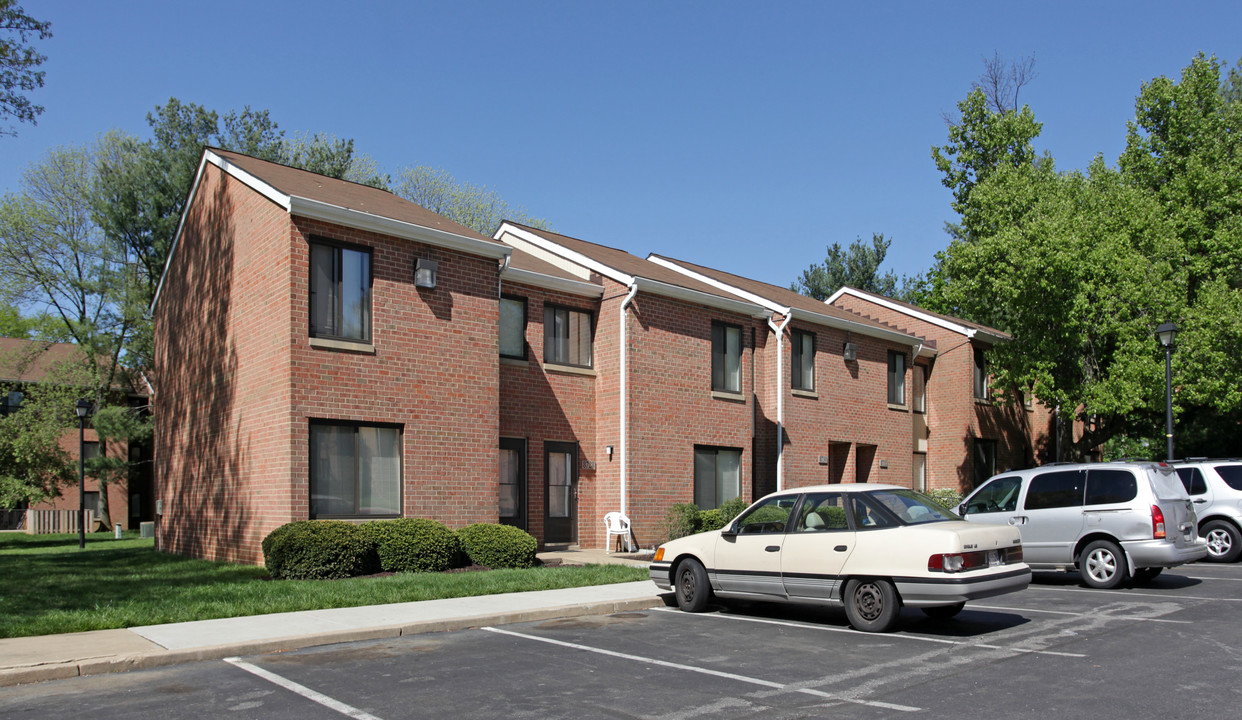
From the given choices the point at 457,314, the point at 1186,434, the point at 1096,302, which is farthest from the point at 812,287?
the point at 457,314

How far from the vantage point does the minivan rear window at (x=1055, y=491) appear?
14.0 metres

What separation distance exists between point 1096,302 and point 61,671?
24.9 m

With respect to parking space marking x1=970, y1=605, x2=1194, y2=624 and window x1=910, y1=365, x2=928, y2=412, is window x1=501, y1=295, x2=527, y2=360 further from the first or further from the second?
window x1=910, y1=365, x2=928, y2=412

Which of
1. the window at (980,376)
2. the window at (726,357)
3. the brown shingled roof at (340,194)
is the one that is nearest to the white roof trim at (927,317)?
the window at (980,376)

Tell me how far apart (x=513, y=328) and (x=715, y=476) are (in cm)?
626

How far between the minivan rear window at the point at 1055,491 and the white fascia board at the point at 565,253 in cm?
916

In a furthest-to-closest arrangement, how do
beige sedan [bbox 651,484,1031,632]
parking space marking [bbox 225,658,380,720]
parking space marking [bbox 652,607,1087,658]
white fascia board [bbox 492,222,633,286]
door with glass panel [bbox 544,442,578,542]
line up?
white fascia board [bbox 492,222,633,286], door with glass panel [bbox 544,442,578,542], beige sedan [bbox 651,484,1031,632], parking space marking [bbox 652,607,1087,658], parking space marking [bbox 225,658,380,720]

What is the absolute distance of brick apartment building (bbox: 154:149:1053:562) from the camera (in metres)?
15.5

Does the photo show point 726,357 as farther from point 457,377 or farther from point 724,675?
point 724,675

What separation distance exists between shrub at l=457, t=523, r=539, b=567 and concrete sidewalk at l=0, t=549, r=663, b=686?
8.83 ft

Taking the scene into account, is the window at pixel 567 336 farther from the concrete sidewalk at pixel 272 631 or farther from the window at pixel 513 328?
the concrete sidewalk at pixel 272 631

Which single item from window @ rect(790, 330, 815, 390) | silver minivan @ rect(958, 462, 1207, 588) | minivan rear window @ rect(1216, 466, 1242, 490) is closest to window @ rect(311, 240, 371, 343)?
silver minivan @ rect(958, 462, 1207, 588)

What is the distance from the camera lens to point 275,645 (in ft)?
29.5

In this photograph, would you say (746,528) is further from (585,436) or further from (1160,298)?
(1160,298)
